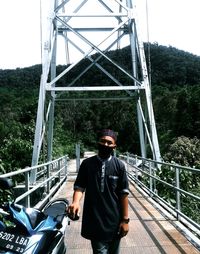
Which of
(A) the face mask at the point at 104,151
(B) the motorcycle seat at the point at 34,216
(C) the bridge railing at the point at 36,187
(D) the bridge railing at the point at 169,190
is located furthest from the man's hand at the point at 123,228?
(D) the bridge railing at the point at 169,190

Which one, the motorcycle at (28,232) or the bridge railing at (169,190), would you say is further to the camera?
the bridge railing at (169,190)

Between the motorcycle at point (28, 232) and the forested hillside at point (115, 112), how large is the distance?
22.4 m

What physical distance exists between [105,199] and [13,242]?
1066mm

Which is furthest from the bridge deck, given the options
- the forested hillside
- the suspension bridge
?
the forested hillside

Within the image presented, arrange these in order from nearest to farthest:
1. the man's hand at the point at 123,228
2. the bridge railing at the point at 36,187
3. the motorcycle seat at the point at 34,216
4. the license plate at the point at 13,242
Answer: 1. the license plate at the point at 13,242
2. the motorcycle seat at the point at 34,216
3. the man's hand at the point at 123,228
4. the bridge railing at the point at 36,187

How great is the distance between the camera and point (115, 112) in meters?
70.1

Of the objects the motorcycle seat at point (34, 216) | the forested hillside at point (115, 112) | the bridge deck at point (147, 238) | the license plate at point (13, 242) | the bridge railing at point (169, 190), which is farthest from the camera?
the forested hillside at point (115, 112)

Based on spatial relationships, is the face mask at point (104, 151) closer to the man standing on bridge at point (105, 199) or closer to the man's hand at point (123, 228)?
the man standing on bridge at point (105, 199)

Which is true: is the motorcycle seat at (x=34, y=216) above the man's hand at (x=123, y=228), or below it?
above

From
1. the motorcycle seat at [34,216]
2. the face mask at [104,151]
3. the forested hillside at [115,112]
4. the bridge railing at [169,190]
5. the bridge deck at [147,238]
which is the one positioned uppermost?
the forested hillside at [115,112]

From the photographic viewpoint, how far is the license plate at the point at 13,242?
2895 millimetres

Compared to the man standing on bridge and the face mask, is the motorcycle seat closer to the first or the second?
the man standing on bridge

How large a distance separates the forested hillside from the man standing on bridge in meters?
21.9

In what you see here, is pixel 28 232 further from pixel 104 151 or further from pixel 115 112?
pixel 115 112
